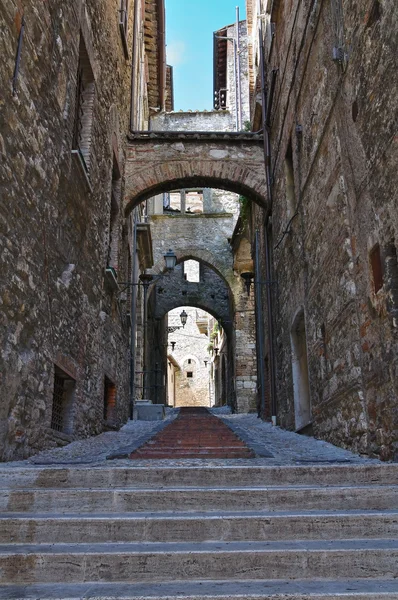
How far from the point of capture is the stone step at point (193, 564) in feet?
8.03

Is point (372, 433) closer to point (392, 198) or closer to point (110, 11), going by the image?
point (392, 198)

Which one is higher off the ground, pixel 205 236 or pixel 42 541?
pixel 205 236

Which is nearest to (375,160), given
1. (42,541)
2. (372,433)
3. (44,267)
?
(372,433)

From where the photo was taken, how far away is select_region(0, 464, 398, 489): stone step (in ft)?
11.5

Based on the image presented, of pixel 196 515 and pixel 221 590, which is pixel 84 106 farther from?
pixel 221 590

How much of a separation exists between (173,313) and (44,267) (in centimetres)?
3038

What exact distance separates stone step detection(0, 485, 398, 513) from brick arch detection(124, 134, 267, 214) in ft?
28.6

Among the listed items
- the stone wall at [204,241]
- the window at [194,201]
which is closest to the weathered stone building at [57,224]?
the stone wall at [204,241]

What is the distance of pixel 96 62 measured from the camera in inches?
316

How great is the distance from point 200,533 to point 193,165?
31.7 ft

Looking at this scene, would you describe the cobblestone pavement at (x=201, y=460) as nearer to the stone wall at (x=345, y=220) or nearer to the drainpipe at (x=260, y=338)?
the stone wall at (x=345, y=220)

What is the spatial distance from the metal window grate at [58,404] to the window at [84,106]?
2678 millimetres

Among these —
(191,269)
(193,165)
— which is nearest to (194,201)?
(191,269)

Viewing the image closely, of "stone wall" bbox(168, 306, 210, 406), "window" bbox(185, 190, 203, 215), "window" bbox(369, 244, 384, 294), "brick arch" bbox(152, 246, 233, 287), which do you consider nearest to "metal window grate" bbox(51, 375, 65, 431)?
"window" bbox(369, 244, 384, 294)
